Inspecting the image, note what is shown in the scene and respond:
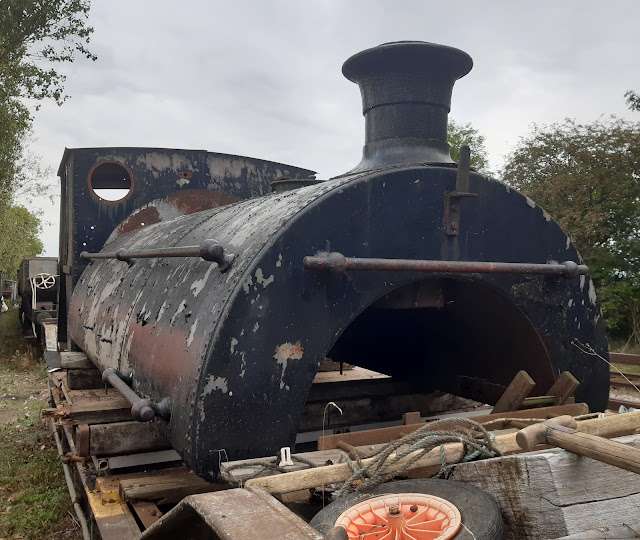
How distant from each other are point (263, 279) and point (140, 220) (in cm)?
423

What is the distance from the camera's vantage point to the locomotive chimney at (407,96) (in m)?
3.75

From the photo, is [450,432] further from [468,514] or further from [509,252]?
[509,252]

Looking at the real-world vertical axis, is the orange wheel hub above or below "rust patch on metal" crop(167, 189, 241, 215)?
below

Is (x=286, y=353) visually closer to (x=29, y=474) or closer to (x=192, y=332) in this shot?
(x=192, y=332)

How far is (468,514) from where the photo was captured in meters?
1.95

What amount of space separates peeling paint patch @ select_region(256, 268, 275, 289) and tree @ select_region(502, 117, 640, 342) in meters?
12.7

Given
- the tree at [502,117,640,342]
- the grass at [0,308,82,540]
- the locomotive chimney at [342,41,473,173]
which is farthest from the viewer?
the tree at [502,117,640,342]

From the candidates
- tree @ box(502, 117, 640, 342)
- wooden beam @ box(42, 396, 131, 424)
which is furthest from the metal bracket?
tree @ box(502, 117, 640, 342)

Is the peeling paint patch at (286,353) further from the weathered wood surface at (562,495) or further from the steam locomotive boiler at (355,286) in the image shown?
the weathered wood surface at (562,495)

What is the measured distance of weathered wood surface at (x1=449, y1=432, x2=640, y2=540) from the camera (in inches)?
75.3

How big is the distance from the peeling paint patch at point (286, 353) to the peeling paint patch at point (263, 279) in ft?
0.92

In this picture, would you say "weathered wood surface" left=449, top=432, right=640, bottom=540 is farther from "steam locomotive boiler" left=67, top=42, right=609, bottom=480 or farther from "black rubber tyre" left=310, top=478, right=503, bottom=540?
"steam locomotive boiler" left=67, top=42, right=609, bottom=480

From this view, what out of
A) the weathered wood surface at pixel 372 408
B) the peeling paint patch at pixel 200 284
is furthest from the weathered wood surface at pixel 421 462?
the weathered wood surface at pixel 372 408

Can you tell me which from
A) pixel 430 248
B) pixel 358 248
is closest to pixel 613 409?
pixel 430 248
